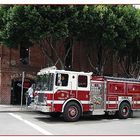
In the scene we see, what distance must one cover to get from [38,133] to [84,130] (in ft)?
7.16

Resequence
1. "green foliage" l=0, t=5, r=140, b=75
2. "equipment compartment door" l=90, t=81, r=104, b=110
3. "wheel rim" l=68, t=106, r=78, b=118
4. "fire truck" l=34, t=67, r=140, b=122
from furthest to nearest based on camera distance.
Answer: "green foliage" l=0, t=5, r=140, b=75
"equipment compartment door" l=90, t=81, r=104, b=110
"wheel rim" l=68, t=106, r=78, b=118
"fire truck" l=34, t=67, r=140, b=122

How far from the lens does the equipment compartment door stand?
66.5 ft

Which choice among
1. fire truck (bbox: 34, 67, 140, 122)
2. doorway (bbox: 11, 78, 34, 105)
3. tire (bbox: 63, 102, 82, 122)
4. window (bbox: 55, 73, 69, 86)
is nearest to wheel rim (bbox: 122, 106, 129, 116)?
fire truck (bbox: 34, 67, 140, 122)

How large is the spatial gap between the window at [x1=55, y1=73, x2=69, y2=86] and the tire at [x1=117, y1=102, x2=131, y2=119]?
4201 mm

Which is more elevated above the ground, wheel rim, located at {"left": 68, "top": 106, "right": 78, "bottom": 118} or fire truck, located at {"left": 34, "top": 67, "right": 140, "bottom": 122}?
fire truck, located at {"left": 34, "top": 67, "right": 140, "bottom": 122}

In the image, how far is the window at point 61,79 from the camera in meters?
18.9

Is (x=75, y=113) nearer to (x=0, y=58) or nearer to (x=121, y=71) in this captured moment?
(x=0, y=58)

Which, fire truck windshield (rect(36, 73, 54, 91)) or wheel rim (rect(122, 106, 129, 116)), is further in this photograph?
wheel rim (rect(122, 106, 129, 116))

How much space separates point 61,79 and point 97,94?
2.61m

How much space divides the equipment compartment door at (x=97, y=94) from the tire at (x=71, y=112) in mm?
1237

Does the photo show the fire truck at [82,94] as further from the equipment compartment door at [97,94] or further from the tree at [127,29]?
the tree at [127,29]

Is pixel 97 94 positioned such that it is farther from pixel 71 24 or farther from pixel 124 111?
pixel 71 24

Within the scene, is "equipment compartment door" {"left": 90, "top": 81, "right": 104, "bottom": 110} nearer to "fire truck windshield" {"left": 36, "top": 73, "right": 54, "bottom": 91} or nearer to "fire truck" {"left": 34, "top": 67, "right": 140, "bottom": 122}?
"fire truck" {"left": 34, "top": 67, "right": 140, "bottom": 122}

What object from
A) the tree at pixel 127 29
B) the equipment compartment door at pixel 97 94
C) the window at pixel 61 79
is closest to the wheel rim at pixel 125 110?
the equipment compartment door at pixel 97 94
